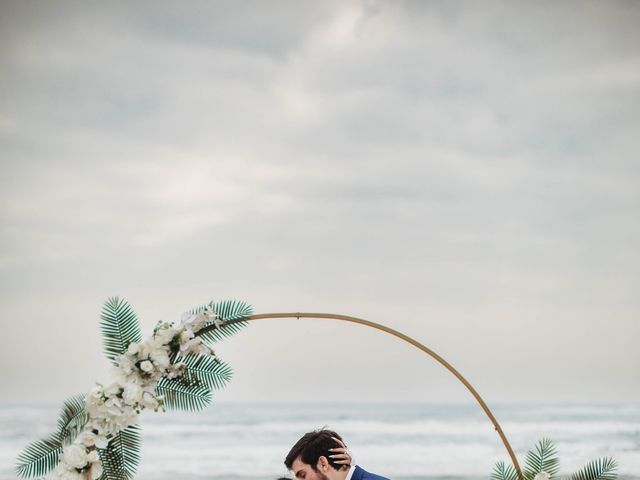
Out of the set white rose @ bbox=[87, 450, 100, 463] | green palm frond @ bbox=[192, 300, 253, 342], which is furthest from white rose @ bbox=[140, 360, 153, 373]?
white rose @ bbox=[87, 450, 100, 463]

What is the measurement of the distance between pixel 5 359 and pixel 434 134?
10.9 metres

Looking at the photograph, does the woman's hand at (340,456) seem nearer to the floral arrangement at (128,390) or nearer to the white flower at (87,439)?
the floral arrangement at (128,390)

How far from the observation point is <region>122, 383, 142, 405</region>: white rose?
3336 millimetres

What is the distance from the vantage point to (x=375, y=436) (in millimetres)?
18531

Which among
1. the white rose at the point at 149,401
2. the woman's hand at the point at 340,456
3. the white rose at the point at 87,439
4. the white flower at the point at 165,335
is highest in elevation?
the white flower at the point at 165,335

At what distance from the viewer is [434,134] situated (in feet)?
58.5

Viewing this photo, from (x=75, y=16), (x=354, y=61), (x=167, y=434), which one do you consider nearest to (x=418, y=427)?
(x=167, y=434)

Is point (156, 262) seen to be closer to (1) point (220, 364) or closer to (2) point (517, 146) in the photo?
(2) point (517, 146)

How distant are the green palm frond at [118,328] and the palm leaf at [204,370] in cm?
24

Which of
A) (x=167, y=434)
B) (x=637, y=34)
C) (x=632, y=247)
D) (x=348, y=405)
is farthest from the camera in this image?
(x=348, y=405)

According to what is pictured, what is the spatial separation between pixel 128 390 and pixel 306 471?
1.20 meters

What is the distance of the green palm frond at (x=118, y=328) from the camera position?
344 cm

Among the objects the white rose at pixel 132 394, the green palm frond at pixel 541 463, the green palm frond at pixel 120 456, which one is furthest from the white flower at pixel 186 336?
the green palm frond at pixel 541 463

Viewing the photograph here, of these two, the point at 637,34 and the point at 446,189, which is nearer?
the point at 637,34
